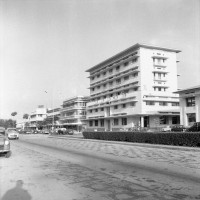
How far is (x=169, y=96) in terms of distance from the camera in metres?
62.7

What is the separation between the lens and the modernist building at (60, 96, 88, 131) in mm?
94812

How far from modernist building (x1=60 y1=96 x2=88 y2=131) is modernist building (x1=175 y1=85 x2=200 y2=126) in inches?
1985

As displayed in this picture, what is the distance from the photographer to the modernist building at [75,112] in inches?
3733

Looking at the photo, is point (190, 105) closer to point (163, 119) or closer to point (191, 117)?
point (191, 117)

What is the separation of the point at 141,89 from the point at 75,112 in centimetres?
4102

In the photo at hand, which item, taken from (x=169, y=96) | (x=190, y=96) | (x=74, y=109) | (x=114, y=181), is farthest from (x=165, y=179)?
(x=74, y=109)

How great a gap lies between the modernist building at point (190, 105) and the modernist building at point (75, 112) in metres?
50.4

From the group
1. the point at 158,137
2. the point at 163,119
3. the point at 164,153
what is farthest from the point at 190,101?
the point at 164,153

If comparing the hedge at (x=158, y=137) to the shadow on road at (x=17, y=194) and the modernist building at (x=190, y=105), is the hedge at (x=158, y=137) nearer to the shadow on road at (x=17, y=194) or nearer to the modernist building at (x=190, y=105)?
the shadow on road at (x=17, y=194)

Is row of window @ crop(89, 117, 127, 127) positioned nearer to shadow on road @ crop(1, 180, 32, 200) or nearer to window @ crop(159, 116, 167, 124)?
window @ crop(159, 116, 167, 124)

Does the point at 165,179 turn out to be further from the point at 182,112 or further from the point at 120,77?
the point at 120,77

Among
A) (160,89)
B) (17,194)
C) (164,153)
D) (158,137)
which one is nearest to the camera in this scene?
(17,194)

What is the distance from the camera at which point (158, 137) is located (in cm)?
2250

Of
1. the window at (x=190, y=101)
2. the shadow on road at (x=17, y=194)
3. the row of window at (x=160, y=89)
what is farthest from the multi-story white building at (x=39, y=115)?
the shadow on road at (x=17, y=194)
